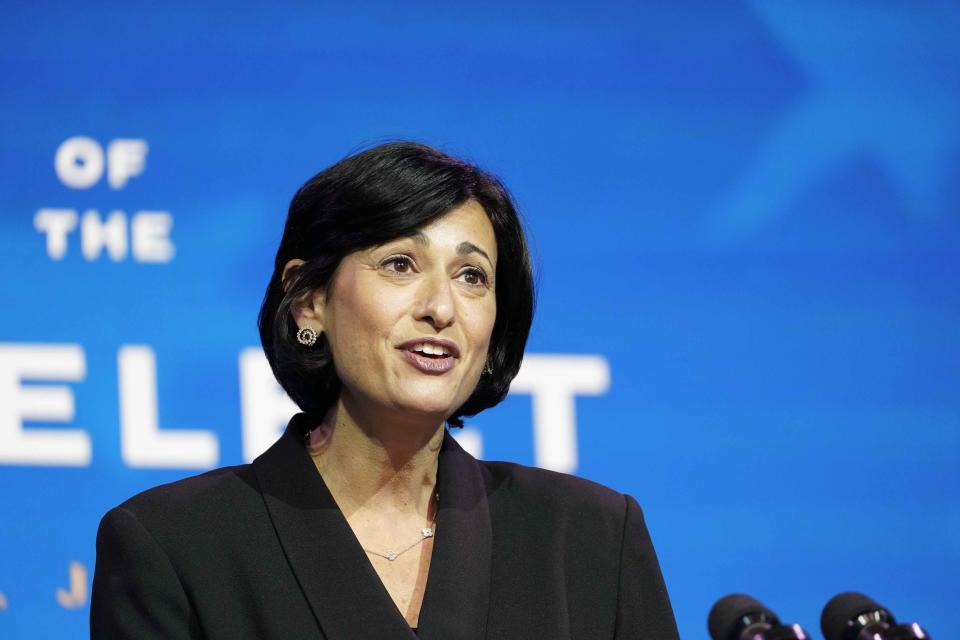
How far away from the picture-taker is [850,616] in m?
1.67

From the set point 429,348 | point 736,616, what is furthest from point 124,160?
point 736,616

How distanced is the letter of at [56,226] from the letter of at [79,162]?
77 mm

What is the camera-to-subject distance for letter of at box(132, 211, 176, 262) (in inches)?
126

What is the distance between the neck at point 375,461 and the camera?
214cm

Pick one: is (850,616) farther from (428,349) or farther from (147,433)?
(147,433)

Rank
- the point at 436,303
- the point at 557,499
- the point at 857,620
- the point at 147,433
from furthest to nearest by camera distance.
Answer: the point at 147,433
the point at 557,499
the point at 436,303
the point at 857,620

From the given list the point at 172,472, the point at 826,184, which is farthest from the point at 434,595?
the point at 826,184

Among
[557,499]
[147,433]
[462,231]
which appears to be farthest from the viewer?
[147,433]

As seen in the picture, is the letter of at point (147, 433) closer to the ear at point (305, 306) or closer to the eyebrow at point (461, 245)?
the ear at point (305, 306)

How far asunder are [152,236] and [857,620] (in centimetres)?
214

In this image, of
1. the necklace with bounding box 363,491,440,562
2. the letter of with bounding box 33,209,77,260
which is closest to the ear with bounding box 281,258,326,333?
the necklace with bounding box 363,491,440,562

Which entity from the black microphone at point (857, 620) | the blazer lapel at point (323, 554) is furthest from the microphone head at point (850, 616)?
the blazer lapel at point (323, 554)

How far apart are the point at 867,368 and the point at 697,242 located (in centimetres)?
56

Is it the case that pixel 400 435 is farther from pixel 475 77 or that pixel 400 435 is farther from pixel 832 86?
pixel 832 86
